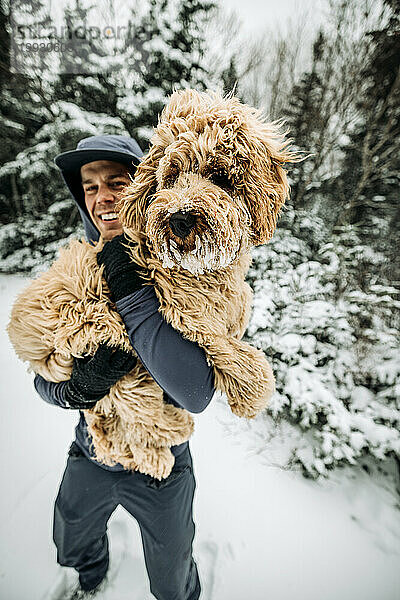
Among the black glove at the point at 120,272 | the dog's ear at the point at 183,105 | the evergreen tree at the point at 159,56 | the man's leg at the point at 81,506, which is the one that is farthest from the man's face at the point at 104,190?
the evergreen tree at the point at 159,56

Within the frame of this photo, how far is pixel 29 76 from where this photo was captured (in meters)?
6.02

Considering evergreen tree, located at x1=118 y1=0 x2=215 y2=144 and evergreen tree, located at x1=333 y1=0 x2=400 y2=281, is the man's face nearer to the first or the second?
evergreen tree, located at x1=118 y1=0 x2=215 y2=144

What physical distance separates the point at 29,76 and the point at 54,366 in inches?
291

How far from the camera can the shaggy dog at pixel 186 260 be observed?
822 millimetres

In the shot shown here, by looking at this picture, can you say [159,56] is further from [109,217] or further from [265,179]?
[265,179]

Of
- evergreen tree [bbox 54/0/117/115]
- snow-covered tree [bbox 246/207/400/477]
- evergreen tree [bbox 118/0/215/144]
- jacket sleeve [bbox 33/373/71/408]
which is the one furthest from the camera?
evergreen tree [bbox 54/0/117/115]

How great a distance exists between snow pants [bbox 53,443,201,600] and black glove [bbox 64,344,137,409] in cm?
48

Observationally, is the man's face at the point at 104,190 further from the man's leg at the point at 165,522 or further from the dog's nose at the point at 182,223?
the man's leg at the point at 165,522

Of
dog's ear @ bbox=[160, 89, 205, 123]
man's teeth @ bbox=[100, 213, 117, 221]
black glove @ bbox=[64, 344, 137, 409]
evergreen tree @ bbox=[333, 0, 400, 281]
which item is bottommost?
black glove @ bbox=[64, 344, 137, 409]

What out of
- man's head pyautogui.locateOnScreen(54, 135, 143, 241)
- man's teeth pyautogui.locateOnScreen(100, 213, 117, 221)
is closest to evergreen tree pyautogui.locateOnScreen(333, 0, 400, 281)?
man's head pyautogui.locateOnScreen(54, 135, 143, 241)

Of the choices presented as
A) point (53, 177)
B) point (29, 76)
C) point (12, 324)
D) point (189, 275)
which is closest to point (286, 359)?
point (189, 275)

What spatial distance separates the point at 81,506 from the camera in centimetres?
127

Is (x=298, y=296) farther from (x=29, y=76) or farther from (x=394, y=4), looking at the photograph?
(x=394, y=4)

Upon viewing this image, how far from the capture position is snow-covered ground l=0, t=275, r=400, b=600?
6.38ft
